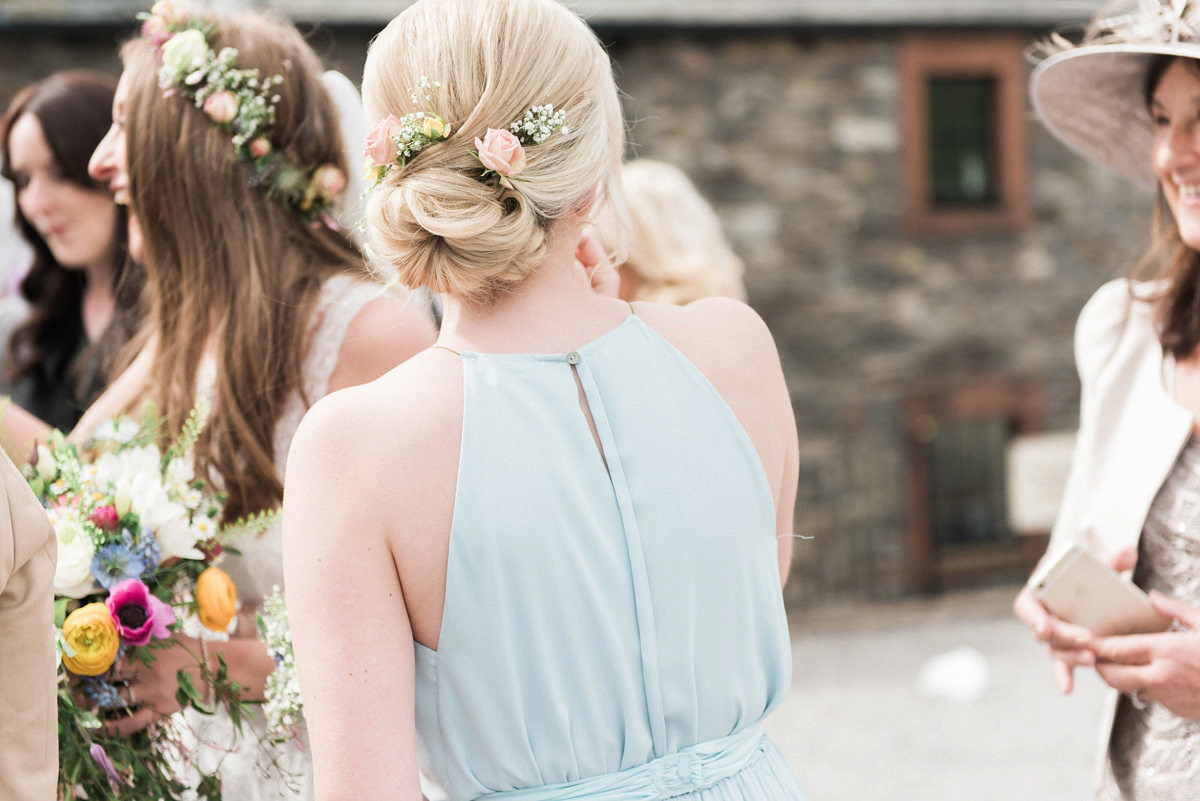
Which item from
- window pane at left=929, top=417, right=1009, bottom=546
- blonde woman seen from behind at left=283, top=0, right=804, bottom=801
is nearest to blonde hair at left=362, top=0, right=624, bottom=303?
blonde woman seen from behind at left=283, top=0, right=804, bottom=801

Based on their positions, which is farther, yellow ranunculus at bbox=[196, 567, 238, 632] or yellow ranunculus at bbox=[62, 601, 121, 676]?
yellow ranunculus at bbox=[196, 567, 238, 632]

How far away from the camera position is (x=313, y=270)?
8.11ft

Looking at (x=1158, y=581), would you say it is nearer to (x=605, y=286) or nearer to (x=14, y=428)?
(x=605, y=286)

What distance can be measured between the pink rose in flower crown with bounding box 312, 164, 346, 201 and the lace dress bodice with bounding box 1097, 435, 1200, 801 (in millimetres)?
1796

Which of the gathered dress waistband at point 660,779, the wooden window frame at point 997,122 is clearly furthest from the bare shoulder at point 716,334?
the wooden window frame at point 997,122

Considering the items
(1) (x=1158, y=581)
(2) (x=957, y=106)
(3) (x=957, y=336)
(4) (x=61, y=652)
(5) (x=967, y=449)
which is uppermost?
(4) (x=61, y=652)

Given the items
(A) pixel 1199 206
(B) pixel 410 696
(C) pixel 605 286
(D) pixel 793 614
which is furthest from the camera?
(D) pixel 793 614

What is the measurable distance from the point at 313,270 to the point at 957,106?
1181 centimetres

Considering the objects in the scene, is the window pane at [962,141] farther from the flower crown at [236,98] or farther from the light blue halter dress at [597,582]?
the light blue halter dress at [597,582]

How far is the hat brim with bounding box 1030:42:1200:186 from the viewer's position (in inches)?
107

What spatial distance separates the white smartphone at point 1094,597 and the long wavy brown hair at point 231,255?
1531mm

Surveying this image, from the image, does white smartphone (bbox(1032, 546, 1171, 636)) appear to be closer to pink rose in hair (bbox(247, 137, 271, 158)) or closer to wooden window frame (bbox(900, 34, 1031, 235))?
pink rose in hair (bbox(247, 137, 271, 158))

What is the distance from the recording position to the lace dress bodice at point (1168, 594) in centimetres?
248

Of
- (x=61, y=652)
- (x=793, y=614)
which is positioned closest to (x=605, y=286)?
(x=61, y=652)
